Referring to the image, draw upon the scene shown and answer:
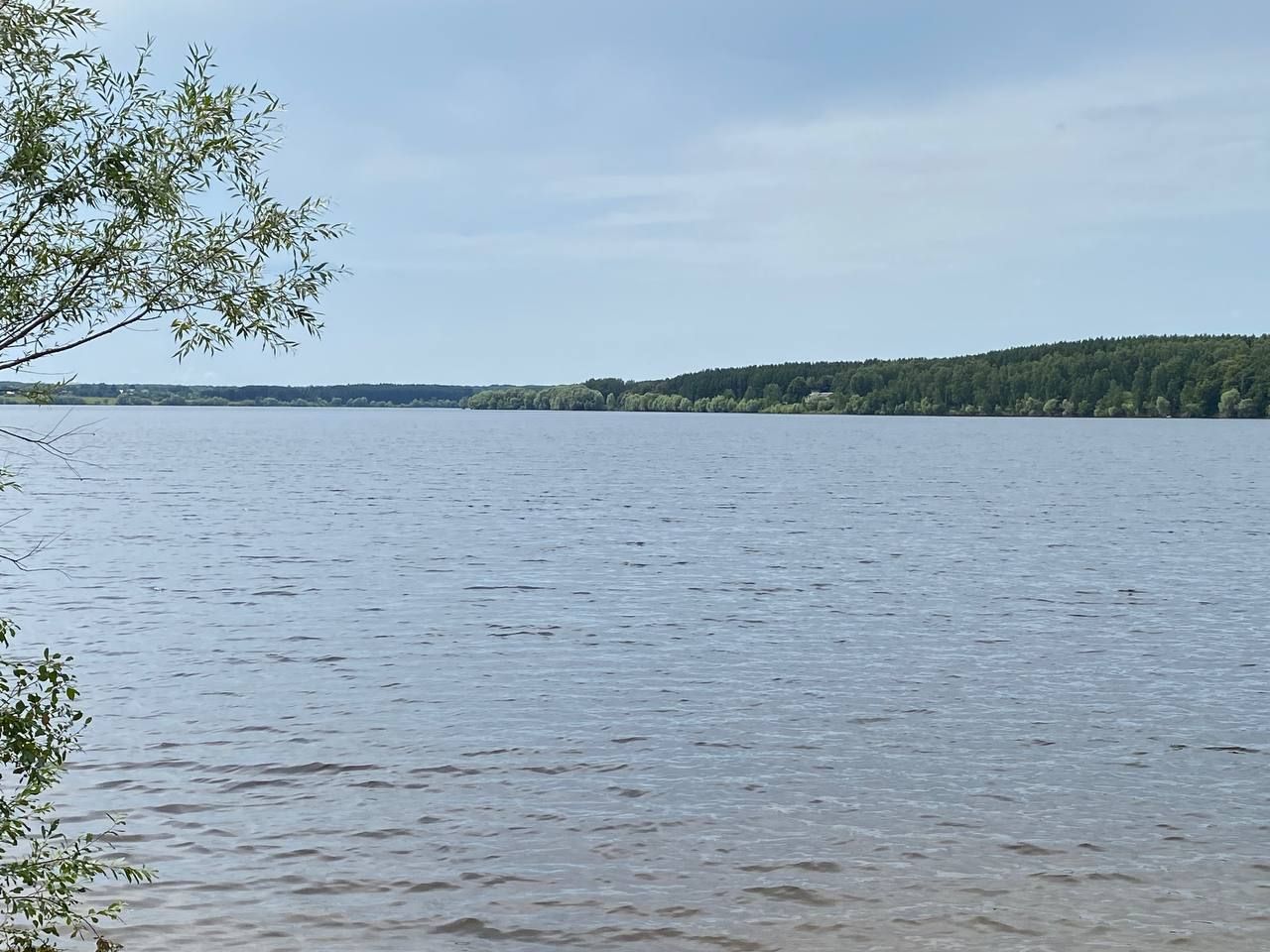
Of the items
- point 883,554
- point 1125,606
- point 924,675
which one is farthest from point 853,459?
point 924,675

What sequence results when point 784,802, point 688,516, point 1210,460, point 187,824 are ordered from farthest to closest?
point 1210,460 → point 688,516 → point 784,802 → point 187,824

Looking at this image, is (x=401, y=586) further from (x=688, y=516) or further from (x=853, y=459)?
(x=853, y=459)

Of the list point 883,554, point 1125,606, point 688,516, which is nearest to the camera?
point 1125,606

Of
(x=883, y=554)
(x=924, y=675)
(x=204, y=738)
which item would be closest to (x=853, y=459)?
(x=883, y=554)

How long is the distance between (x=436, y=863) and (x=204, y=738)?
6794mm

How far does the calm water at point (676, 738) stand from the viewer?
13.6 metres

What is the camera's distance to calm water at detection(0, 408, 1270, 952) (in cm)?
1357

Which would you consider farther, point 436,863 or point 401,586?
point 401,586

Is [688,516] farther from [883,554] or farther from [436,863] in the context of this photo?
[436,863]

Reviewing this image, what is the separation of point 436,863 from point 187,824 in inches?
138

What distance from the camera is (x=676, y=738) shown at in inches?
796

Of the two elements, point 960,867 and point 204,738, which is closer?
point 960,867

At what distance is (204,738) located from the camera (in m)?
19.9

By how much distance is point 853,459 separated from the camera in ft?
399
